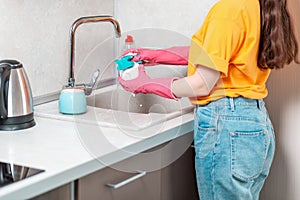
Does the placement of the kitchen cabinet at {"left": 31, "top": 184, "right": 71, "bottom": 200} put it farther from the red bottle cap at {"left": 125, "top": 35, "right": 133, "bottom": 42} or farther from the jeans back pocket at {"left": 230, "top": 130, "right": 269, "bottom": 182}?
the red bottle cap at {"left": 125, "top": 35, "right": 133, "bottom": 42}

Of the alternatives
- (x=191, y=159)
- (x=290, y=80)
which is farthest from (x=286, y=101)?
(x=191, y=159)

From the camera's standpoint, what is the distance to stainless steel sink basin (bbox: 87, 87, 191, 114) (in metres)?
2.27

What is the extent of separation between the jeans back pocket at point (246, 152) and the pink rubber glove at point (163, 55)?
1.47 ft

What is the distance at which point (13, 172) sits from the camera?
4.57ft

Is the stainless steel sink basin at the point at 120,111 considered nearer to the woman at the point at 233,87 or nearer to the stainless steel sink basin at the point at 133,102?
Answer: the stainless steel sink basin at the point at 133,102

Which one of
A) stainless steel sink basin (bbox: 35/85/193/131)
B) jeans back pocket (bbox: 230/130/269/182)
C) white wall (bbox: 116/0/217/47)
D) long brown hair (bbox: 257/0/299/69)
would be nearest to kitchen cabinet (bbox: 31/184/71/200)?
stainless steel sink basin (bbox: 35/85/193/131)

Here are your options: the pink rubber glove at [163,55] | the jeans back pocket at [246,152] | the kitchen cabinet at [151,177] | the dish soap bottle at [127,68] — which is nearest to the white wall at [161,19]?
the pink rubber glove at [163,55]

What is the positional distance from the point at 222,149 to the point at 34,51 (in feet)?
2.54

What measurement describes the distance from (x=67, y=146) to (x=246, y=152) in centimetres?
57

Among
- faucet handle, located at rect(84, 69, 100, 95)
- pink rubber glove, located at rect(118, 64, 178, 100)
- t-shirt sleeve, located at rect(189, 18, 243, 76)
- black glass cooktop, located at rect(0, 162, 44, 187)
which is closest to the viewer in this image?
black glass cooktop, located at rect(0, 162, 44, 187)

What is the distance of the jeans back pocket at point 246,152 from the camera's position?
177cm

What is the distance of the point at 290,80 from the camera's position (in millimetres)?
2152

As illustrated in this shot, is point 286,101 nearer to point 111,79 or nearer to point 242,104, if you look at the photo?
point 242,104

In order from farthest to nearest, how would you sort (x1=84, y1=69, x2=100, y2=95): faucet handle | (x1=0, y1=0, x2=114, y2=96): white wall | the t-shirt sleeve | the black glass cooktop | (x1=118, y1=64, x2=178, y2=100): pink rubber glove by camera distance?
(x1=84, y1=69, x2=100, y2=95): faucet handle < (x1=0, y1=0, x2=114, y2=96): white wall < (x1=118, y1=64, x2=178, y2=100): pink rubber glove < the t-shirt sleeve < the black glass cooktop
